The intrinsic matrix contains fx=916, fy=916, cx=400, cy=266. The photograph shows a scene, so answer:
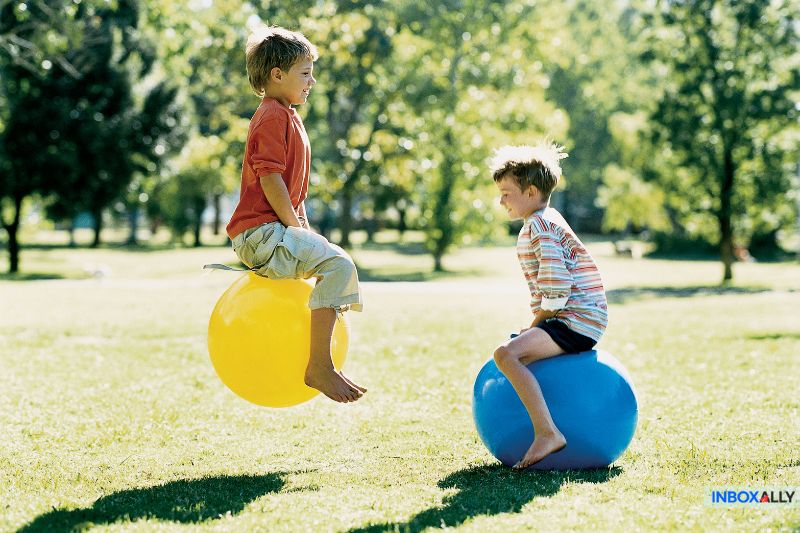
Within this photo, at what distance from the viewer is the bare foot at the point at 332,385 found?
5.57 m

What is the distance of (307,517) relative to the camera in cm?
468

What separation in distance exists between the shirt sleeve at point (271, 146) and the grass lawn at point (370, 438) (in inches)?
75.3

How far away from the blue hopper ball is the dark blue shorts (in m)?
0.06

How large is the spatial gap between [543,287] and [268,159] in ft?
6.09

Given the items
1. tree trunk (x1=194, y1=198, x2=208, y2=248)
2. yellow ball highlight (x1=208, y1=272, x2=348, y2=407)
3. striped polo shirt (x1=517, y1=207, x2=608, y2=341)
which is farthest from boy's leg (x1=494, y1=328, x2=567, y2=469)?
tree trunk (x1=194, y1=198, x2=208, y2=248)

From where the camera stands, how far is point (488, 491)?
5.17 metres

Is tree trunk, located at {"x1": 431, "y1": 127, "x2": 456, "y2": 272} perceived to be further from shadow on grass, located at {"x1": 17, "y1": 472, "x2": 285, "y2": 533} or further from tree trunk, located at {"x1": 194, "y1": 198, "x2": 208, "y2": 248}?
shadow on grass, located at {"x1": 17, "y1": 472, "x2": 285, "y2": 533}

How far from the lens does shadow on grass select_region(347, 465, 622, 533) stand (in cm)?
454

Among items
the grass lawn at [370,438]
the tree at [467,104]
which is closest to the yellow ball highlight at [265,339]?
the grass lawn at [370,438]

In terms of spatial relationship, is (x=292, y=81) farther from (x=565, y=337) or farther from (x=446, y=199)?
(x=446, y=199)

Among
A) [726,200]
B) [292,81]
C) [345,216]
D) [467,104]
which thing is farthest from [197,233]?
[292,81]

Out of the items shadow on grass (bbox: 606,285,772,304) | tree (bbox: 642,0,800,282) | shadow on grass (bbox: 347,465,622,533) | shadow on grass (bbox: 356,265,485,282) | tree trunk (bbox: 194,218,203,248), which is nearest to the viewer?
shadow on grass (bbox: 347,465,622,533)

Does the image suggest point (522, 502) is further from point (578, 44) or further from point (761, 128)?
point (578, 44)

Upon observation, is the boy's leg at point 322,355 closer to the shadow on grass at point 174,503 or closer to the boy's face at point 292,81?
the shadow on grass at point 174,503
